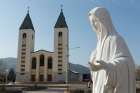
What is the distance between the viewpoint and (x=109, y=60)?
4453 millimetres

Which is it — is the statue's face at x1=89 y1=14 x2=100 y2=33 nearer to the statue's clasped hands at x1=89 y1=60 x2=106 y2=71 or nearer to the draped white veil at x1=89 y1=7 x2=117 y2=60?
the draped white veil at x1=89 y1=7 x2=117 y2=60

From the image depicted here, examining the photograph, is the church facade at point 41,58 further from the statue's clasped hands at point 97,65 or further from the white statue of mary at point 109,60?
the statue's clasped hands at point 97,65

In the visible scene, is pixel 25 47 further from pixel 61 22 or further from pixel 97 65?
pixel 97 65

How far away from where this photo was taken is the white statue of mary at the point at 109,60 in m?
4.21

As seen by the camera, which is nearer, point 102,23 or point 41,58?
point 102,23

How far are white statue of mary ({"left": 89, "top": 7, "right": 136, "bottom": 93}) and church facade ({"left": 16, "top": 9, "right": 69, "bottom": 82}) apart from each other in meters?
76.5

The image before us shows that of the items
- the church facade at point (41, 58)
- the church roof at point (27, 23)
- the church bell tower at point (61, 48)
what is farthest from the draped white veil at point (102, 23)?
the church roof at point (27, 23)

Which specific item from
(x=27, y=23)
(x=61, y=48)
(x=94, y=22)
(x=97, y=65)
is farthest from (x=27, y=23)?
(x=97, y=65)

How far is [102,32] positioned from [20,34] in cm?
8133

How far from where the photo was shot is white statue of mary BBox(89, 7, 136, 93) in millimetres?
4211

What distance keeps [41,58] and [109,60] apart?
82590 mm

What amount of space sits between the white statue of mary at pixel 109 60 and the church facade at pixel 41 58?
3012 inches

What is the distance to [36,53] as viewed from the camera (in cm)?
8650

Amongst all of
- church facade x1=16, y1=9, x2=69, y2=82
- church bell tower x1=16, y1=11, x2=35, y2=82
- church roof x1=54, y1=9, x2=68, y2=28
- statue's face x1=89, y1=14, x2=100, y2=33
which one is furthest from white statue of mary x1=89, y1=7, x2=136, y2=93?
church bell tower x1=16, y1=11, x2=35, y2=82
